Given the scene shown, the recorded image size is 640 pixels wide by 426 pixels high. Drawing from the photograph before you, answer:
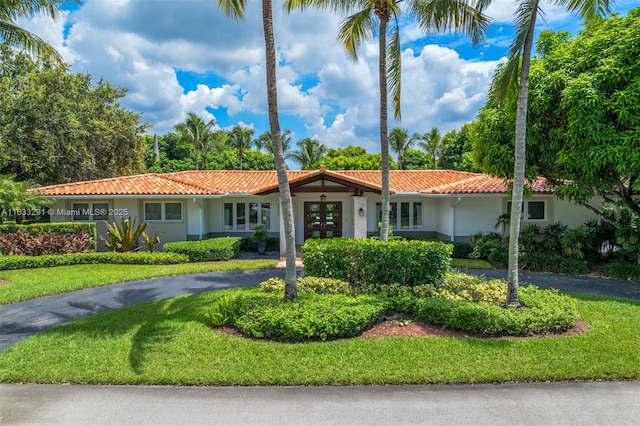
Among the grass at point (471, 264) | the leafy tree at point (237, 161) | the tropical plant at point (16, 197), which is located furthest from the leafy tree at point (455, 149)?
the tropical plant at point (16, 197)

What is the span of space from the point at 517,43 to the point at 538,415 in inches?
285

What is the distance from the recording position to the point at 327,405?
5.21 m

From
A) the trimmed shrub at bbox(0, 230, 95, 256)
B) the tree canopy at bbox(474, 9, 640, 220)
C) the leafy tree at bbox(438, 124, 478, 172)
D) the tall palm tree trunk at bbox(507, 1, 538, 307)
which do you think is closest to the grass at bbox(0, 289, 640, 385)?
the tall palm tree trunk at bbox(507, 1, 538, 307)

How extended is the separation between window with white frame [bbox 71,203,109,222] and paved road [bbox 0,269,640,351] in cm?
836

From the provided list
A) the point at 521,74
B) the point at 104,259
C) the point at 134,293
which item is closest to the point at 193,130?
→ the point at 104,259

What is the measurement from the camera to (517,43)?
845cm

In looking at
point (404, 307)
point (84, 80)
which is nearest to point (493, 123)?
point (404, 307)

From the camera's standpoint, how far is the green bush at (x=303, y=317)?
7.20m

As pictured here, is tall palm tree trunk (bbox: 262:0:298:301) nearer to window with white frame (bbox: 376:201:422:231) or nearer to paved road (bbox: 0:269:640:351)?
paved road (bbox: 0:269:640:351)

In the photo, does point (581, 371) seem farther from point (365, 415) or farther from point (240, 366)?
point (240, 366)

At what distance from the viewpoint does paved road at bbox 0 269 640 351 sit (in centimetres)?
874

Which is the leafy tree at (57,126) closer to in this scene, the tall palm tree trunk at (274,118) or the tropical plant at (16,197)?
the tropical plant at (16,197)

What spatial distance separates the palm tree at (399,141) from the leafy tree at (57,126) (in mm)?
25076

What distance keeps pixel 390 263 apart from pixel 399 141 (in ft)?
112
